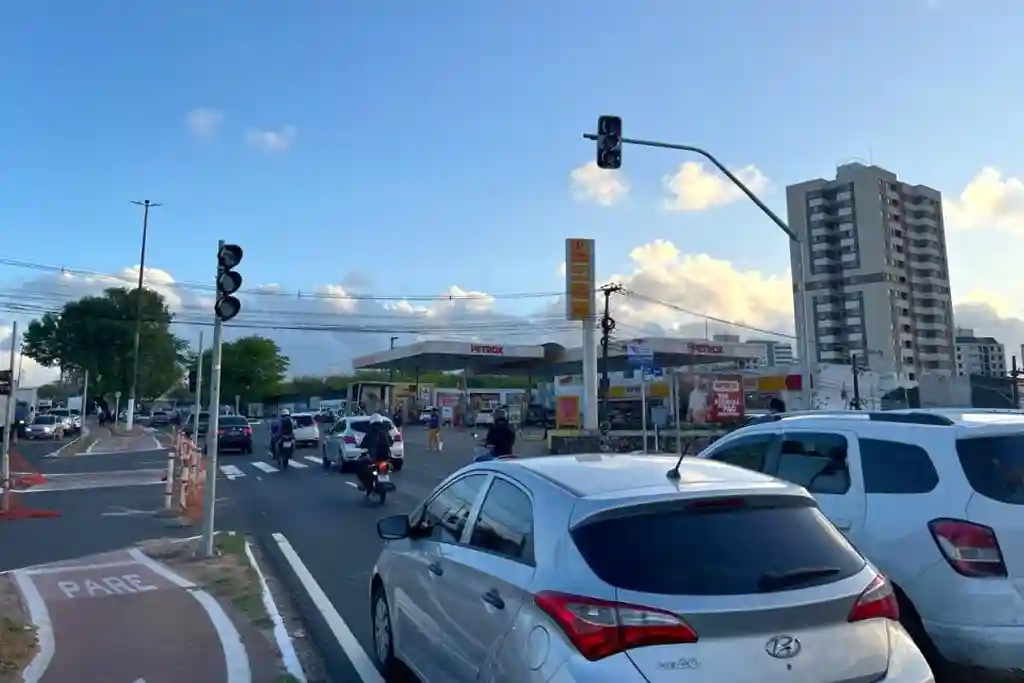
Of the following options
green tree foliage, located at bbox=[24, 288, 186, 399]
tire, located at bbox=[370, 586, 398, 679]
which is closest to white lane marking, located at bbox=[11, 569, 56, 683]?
tire, located at bbox=[370, 586, 398, 679]

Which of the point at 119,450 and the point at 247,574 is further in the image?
the point at 119,450

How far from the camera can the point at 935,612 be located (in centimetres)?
493

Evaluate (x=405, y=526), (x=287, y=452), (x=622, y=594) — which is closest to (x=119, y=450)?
(x=287, y=452)

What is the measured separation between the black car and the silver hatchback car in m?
33.2

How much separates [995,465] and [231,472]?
2439 centimetres

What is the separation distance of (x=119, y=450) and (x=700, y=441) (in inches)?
1015

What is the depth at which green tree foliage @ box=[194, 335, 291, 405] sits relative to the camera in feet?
390

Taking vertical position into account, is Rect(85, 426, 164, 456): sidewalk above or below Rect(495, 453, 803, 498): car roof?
below

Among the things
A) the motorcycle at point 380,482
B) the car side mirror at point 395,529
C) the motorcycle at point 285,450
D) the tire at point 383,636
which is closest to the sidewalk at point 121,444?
the motorcycle at point 285,450

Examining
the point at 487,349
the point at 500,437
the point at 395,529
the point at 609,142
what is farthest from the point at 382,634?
the point at 487,349

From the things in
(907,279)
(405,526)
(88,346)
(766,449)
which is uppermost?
(907,279)

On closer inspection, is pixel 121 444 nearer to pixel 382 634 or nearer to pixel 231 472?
pixel 231 472

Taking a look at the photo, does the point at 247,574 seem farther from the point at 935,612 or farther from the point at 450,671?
the point at 935,612

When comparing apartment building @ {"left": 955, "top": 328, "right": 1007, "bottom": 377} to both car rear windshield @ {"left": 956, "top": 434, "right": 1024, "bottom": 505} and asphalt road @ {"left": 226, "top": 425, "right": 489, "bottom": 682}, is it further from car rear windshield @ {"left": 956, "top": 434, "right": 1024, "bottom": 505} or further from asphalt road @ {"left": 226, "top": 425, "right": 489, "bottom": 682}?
car rear windshield @ {"left": 956, "top": 434, "right": 1024, "bottom": 505}
